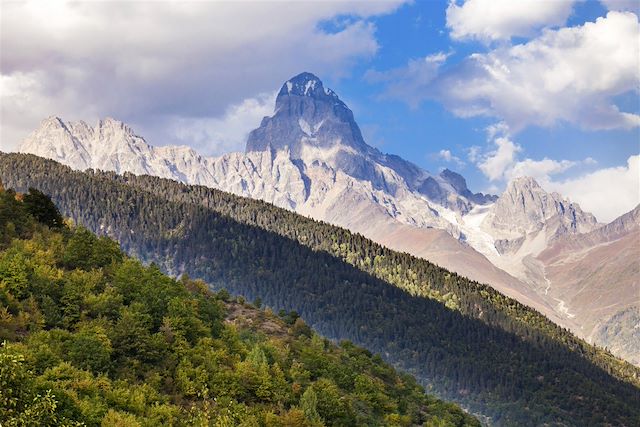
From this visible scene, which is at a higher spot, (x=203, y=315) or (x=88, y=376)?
(x=203, y=315)

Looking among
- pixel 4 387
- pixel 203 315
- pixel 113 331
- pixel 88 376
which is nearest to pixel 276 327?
pixel 203 315

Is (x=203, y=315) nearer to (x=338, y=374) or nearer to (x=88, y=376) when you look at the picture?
(x=338, y=374)

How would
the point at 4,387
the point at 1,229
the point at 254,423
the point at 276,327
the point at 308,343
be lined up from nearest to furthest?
the point at 4,387, the point at 254,423, the point at 1,229, the point at 308,343, the point at 276,327

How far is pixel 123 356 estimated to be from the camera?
70.4 meters

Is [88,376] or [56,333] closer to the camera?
[88,376]

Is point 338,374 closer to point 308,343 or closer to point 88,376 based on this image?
point 308,343

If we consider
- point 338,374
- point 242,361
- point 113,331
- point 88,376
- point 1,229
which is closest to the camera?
point 88,376

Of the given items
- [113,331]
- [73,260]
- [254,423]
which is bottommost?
[254,423]

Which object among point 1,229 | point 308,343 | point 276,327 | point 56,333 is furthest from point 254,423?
point 276,327

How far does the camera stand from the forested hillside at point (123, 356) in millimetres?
56219

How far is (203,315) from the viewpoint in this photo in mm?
91312

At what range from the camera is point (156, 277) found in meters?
91.3

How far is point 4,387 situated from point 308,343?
7549 cm

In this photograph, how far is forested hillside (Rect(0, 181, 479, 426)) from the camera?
56219 millimetres
